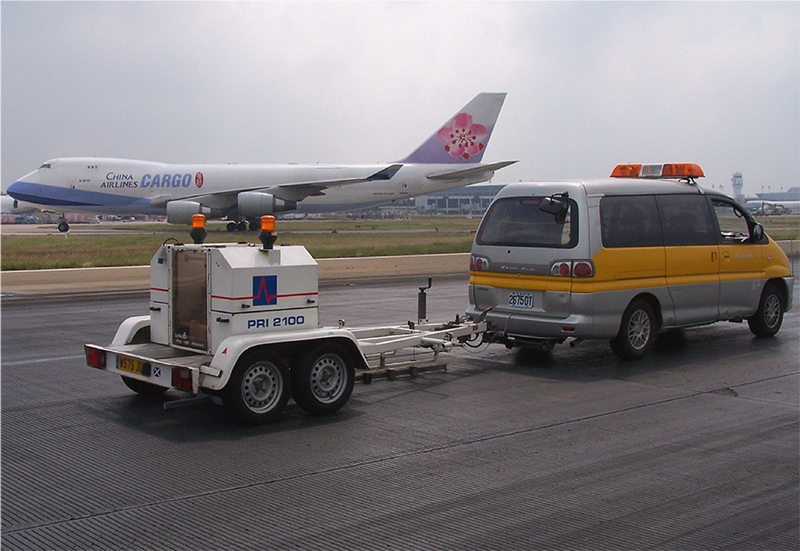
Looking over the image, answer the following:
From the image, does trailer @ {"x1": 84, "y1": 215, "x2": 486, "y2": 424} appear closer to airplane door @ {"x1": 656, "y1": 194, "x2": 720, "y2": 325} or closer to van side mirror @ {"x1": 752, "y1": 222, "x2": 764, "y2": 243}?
airplane door @ {"x1": 656, "y1": 194, "x2": 720, "y2": 325}

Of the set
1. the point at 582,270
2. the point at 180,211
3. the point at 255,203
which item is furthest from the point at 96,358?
the point at 255,203

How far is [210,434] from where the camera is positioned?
22.9 feet

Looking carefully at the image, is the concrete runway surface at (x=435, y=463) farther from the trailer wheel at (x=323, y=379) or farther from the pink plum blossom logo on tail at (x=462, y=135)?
the pink plum blossom logo on tail at (x=462, y=135)

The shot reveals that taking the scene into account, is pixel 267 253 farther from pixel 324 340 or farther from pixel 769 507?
pixel 769 507

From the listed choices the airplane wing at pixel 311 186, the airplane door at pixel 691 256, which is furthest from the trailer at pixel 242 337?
the airplane wing at pixel 311 186

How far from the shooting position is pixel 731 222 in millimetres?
11500

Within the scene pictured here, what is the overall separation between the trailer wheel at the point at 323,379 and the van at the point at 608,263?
276cm

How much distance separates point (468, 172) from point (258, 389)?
134ft

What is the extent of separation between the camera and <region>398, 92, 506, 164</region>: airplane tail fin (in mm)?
48062

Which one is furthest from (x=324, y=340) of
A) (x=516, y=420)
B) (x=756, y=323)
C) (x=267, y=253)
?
(x=756, y=323)

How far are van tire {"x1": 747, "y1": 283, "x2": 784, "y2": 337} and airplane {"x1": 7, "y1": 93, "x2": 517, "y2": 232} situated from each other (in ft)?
105

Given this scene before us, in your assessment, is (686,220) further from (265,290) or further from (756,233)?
(265,290)

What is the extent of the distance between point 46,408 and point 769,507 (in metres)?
5.86

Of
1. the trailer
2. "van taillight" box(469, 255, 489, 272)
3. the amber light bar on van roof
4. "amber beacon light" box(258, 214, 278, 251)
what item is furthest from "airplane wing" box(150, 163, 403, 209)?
"amber beacon light" box(258, 214, 278, 251)
